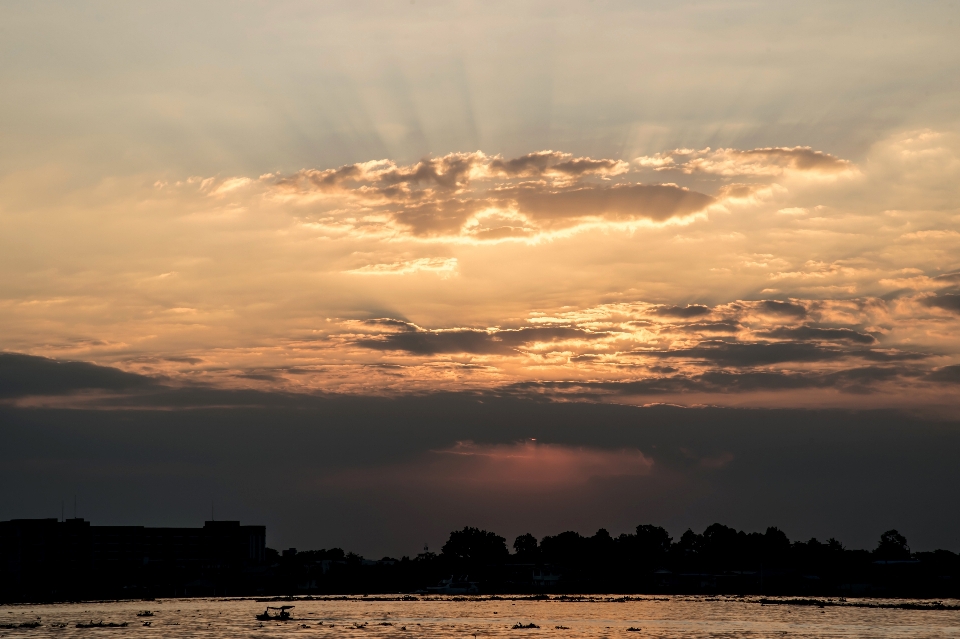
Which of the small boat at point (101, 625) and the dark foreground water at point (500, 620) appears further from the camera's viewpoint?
the small boat at point (101, 625)

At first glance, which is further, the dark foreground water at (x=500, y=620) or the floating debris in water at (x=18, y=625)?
the floating debris in water at (x=18, y=625)

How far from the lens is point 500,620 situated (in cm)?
13150

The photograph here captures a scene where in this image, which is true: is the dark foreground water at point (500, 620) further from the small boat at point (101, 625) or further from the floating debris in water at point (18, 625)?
the floating debris in water at point (18, 625)

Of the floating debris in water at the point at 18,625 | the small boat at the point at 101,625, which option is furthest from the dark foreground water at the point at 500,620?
the floating debris in water at the point at 18,625

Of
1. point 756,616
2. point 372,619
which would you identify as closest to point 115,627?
point 372,619

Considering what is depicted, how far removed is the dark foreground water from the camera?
363 feet

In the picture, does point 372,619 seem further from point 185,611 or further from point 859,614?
point 859,614

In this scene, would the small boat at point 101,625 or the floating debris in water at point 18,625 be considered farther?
the small boat at point 101,625

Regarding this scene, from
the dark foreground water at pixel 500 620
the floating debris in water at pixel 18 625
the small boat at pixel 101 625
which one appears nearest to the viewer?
the dark foreground water at pixel 500 620

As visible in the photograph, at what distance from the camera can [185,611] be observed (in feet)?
525

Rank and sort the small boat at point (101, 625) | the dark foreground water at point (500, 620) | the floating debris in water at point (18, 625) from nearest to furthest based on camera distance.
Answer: the dark foreground water at point (500, 620), the floating debris in water at point (18, 625), the small boat at point (101, 625)

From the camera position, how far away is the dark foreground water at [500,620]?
363ft

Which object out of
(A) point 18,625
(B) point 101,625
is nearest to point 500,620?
(B) point 101,625

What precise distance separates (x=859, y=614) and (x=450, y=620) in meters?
59.4
